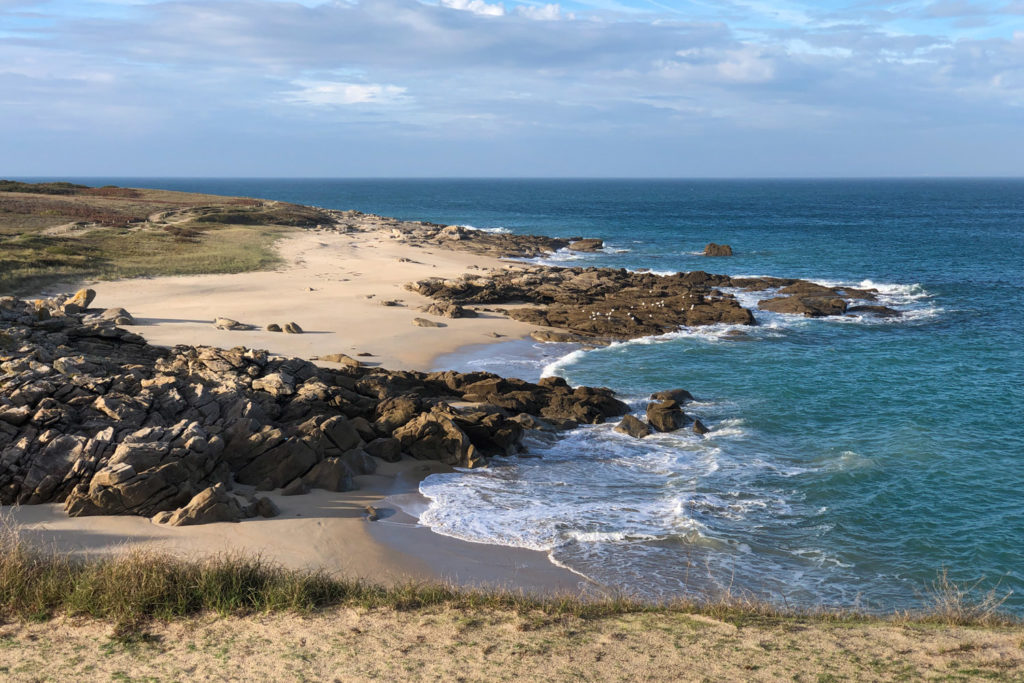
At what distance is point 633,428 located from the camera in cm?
2103

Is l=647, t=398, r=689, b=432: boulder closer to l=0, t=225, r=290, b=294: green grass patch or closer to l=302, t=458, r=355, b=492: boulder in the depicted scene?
l=302, t=458, r=355, b=492: boulder

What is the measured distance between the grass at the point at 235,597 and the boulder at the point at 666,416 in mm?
10932

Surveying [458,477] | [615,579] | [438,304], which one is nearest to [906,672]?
[615,579]

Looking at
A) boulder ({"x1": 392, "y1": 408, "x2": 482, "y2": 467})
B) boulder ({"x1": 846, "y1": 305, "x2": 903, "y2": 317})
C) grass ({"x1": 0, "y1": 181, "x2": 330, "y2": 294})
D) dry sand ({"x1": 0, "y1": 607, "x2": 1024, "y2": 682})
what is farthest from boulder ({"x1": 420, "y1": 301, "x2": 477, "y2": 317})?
dry sand ({"x1": 0, "y1": 607, "x2": 1024, "y2": 682})

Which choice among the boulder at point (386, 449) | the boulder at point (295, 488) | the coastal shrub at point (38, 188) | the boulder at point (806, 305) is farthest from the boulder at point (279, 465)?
the coastal shrub at point (38, 188)

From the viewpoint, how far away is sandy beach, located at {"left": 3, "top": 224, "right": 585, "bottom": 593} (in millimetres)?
12773

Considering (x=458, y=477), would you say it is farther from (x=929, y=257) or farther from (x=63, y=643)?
(x=929, y=257)

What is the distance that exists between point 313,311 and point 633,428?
17.2m

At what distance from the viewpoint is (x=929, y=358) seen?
102 ft

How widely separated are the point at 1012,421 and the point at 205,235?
50.5 meters

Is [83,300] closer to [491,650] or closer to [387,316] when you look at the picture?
[387,316]

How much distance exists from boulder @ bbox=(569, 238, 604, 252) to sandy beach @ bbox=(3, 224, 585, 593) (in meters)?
15.5

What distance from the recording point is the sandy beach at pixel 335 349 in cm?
1277

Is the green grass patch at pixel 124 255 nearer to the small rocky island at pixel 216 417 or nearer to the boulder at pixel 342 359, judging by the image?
the small rocky island at pixel 216 417
